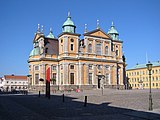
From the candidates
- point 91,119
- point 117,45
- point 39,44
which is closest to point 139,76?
point 117,45

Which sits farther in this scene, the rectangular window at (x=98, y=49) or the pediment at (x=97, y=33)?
the rectangular window at (x=98, y=49)

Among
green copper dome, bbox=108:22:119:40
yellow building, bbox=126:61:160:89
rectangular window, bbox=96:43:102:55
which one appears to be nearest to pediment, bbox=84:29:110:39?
rectangular window, bbox=96:43:102:55

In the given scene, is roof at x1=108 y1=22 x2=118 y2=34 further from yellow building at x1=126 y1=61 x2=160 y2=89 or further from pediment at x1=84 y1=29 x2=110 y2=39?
yellow building at x1=126 y1=61 x2=160 y2=89

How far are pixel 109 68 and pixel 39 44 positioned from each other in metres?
22.7

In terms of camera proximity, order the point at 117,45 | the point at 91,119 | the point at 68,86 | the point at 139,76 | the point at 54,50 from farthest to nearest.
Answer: the point at 139,76, the point at 117,45, the point at 54,50, the point at 68,86, the point at 91,119

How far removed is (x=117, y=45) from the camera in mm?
72000

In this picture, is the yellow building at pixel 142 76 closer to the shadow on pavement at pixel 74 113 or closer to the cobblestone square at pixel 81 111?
the cobblestone square at pixel 81 111

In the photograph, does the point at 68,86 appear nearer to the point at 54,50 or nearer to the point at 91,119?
the point at 54,50

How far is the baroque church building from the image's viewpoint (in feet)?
193

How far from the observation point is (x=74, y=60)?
195ft

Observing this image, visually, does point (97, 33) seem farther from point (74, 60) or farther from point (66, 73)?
point (66, 73)

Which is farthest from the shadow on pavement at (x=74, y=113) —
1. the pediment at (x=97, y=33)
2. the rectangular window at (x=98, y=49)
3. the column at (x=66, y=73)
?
the rectangular window at (x=98, y=49)

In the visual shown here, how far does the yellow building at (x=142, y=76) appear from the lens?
97250 mm

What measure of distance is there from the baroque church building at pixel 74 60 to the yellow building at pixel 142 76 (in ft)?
106
